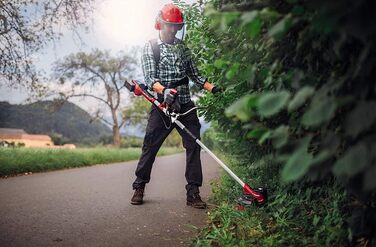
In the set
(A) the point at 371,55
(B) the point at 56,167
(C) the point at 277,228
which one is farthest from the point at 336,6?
(B) the point at 56,167

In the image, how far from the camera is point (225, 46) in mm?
2885

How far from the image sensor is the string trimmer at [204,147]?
334 centimetres

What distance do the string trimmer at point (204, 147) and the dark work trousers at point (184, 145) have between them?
172mm

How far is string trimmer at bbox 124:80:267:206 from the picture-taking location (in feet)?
11.0

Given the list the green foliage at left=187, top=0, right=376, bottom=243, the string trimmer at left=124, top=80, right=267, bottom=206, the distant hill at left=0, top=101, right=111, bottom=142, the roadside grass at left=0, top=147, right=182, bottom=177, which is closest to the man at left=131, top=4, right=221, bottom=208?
the string trimmer at left=124, top=80, right=267, bottom=206

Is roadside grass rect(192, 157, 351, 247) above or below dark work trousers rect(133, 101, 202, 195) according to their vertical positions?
below

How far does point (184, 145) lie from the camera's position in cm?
432

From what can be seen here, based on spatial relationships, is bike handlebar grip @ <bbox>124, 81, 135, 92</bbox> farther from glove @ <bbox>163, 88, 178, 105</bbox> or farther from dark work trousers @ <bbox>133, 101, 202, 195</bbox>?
glove @ <bbox>163, 88, 178, 105</bbox>

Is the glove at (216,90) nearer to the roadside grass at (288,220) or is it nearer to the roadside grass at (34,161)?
the roadside grass at (288,220)

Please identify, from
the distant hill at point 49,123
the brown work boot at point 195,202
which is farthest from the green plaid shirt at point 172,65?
the distant hill at point 49,123

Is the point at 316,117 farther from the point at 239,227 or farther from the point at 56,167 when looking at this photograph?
the point at 56,167

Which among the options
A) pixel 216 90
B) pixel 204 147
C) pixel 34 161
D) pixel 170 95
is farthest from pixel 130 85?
pixel 34 161

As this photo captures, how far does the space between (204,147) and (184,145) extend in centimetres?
50

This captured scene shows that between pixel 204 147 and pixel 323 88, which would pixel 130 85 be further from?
pixel 323 88
